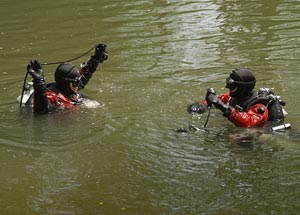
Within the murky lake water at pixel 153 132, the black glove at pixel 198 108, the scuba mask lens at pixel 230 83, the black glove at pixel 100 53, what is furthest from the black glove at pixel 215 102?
the black glove at pixel 100 53

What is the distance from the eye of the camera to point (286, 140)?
779 centimetres

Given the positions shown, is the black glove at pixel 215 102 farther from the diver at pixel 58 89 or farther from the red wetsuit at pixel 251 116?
the diver at pixel 58 89

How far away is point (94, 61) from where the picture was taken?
9562mm

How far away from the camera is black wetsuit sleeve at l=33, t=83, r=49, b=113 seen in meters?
8.03

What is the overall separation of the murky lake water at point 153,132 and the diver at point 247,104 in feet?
0.86

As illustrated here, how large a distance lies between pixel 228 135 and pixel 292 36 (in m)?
6.01

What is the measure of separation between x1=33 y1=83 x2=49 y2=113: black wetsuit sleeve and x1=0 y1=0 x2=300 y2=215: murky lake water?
0.32 meters

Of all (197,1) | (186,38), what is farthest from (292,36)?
(197,1)

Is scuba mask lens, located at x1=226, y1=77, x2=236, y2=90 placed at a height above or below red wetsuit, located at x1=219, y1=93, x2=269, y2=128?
above

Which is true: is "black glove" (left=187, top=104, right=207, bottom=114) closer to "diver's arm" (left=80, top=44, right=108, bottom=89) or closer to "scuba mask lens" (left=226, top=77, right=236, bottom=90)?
"scuba mask lens" (left=226, top=77, right=236, bottom=90)

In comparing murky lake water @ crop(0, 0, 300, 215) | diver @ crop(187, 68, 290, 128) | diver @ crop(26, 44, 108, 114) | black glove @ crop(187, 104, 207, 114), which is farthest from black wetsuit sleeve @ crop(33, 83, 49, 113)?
diver @ crop(187, 68, 290, 128)

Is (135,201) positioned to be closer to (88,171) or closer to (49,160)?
(88,171)

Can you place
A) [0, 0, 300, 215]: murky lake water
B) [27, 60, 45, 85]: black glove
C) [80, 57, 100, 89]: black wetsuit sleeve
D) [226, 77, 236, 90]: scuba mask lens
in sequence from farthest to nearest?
1. [80, 57, 100, 89]: black wetsuit sleeve
2. [27, 60, 45, 85]: black glove
3. [226, 77, 236, 90]: scuba mask lens
4. [0, 0, 300, 215]: murky lake water

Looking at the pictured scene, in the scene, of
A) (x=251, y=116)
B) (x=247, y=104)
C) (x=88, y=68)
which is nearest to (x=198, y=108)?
(x=247, y=104)
